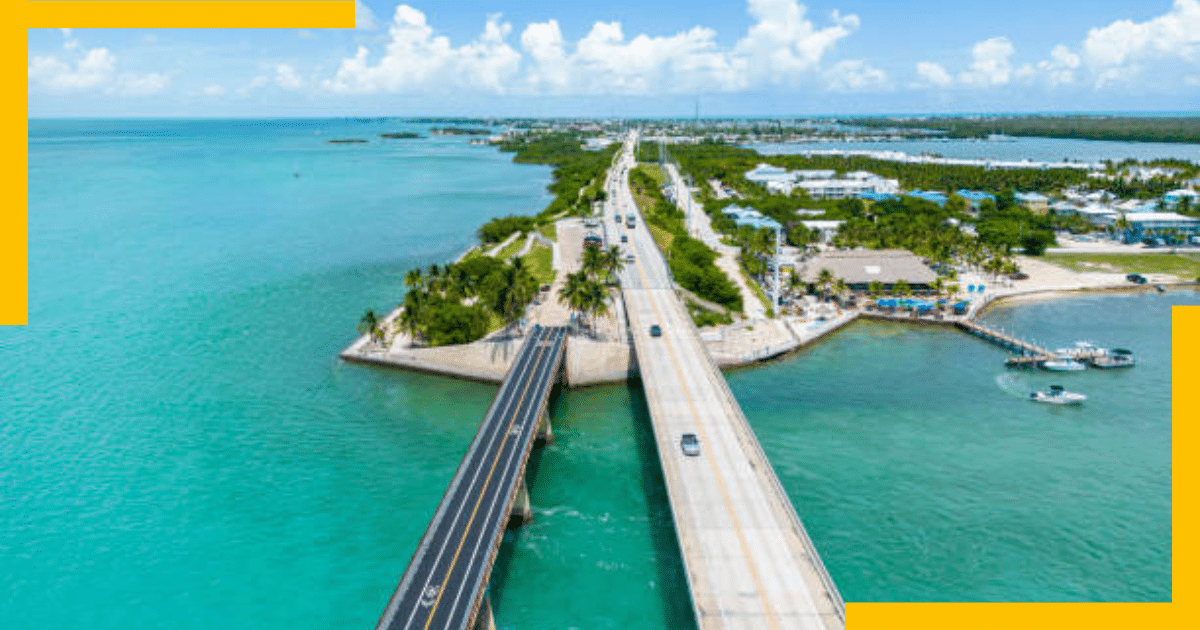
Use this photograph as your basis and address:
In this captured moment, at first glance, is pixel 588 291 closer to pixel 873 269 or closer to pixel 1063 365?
pixel 873 269

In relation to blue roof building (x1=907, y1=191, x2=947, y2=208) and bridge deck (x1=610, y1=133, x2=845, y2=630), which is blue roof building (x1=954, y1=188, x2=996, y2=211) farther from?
bridge deck (x1=610, y1=133, x2=845, y2=630)

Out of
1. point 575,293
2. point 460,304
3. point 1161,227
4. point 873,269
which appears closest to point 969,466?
point 575,293

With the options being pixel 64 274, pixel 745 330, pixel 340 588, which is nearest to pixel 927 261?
pixel 745 330

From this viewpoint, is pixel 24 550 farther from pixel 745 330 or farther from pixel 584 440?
pixel 745 330

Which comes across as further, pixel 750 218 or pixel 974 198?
pixel 974 198

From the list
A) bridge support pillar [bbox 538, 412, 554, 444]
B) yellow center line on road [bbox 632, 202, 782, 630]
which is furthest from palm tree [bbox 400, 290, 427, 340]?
yellow center line on road [bbox 632, 202, 782, 630]

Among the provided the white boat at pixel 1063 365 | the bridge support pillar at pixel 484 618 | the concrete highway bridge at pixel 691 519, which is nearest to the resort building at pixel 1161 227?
the white boat at pixel 1063 365
